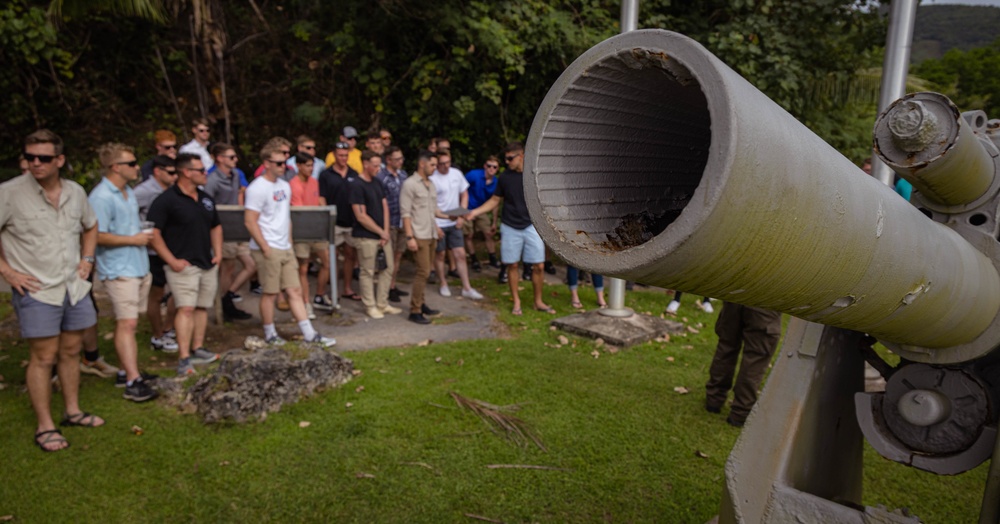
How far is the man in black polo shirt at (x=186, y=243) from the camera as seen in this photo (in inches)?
232

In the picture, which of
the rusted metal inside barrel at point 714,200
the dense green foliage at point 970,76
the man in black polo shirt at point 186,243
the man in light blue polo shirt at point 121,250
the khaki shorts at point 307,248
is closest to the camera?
the rusted metal inside barrel at point 714,200

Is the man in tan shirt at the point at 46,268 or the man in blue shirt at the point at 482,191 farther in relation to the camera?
the man in blue shirt at the point at 482,191

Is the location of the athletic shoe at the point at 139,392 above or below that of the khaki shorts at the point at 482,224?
below

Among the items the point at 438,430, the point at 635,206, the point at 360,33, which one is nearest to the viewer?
the point at 635,206

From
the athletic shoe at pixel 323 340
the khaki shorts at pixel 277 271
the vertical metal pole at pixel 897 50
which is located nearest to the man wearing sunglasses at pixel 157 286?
Answer: the khaki shorts at pixel 277 271

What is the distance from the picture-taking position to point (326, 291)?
9.59m

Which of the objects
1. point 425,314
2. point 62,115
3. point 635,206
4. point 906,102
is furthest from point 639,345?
point 62,115

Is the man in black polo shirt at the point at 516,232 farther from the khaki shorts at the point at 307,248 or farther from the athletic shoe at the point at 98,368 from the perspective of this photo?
the athletic shoe at the point at 98,368

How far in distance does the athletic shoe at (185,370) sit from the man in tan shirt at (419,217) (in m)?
2.76

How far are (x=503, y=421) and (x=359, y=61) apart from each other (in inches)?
437

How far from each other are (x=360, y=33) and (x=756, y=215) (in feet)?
42.8

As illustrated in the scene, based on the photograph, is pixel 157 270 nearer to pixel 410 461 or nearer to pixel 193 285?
pixel 193 285

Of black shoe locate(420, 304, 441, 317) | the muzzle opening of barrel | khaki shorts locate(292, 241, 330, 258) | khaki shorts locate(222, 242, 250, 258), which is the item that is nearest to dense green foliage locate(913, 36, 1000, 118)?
black shoe locate(420, 304, 441, 317)

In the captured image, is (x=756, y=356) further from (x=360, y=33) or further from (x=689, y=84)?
(x=360, y=33)
